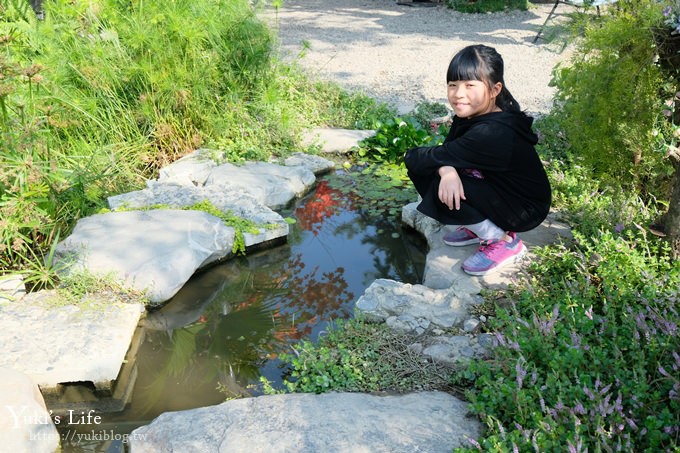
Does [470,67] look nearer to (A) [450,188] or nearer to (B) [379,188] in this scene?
(A) [450,188]

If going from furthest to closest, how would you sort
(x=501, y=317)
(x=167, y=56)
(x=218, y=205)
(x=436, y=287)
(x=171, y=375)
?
(x=167, y=56) < (x=218, y=205) < (x=436, y=287) < (x=171, y=375) < (x=501, y=317)

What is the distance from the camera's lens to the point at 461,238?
347 centimetres

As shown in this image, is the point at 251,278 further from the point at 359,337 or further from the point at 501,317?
the point at 501,317

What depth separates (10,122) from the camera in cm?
328

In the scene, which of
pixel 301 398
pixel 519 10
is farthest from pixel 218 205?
pixel 519 10

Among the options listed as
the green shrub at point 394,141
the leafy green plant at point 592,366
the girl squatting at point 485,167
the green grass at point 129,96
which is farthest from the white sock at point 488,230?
the green grass at point 129,96

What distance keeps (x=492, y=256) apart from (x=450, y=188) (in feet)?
1.44

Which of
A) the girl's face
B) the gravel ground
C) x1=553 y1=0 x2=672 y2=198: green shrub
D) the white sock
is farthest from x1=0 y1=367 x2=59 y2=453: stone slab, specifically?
the gravel ground

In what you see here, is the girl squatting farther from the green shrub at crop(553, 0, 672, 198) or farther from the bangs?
the green shrub at crop(553, 0, 672, 198)

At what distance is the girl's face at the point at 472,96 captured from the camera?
2.94 m

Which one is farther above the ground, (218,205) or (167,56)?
(167,56)

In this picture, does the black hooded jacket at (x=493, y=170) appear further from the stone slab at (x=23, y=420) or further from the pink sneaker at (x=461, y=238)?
the stone slab at (x=23, y=420)

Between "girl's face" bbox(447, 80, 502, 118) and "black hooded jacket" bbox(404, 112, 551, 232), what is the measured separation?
0.06 metres

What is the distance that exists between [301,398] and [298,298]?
38.2 inches
